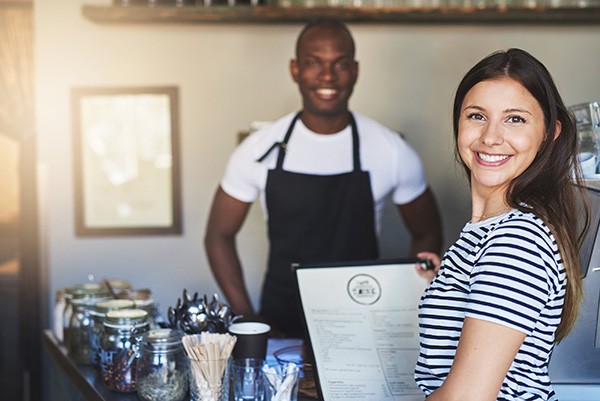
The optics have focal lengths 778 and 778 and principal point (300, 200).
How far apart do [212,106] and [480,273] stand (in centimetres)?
235

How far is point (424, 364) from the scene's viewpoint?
141 cm

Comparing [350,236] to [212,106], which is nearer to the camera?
[350,236]

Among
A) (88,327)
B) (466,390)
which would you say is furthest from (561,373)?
(88,327)

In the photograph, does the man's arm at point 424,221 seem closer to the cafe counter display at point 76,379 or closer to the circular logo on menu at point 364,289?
the cafe counter display at point 76,379

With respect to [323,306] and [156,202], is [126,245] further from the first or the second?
[323,306]

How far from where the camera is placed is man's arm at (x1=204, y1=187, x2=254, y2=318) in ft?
9.26

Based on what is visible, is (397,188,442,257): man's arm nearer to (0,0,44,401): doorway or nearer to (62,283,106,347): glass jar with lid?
(62,283,106,347): glass jar with lid

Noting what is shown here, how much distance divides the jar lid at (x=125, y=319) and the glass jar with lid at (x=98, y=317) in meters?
0.08

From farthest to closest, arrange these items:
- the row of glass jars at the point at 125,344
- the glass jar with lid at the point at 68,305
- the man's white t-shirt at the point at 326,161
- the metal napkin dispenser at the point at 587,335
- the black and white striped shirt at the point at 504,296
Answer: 1. the man's white t-shirt at the point at 326,161
2. the glass jar with lid at the point at 68,305
3. the row of glass jars at the point at 125,344
4. the metal napkin dispenser at the point at 587,335
5. the black and white striped shirt at the point at 504,296

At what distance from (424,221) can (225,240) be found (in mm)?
751

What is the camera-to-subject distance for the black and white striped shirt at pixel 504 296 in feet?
3.99

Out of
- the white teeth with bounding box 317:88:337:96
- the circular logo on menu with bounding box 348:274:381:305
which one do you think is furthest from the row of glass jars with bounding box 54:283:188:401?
the white teeth with bounding box 317:88:337:96

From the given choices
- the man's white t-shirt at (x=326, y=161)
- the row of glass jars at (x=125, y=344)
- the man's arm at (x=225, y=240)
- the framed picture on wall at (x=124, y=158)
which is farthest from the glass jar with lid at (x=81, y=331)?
the framed picture on wall at (x=124, y=158)

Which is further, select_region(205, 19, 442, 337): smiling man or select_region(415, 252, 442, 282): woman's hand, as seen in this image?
select_region(205, 19, 442, 337): smiling man
